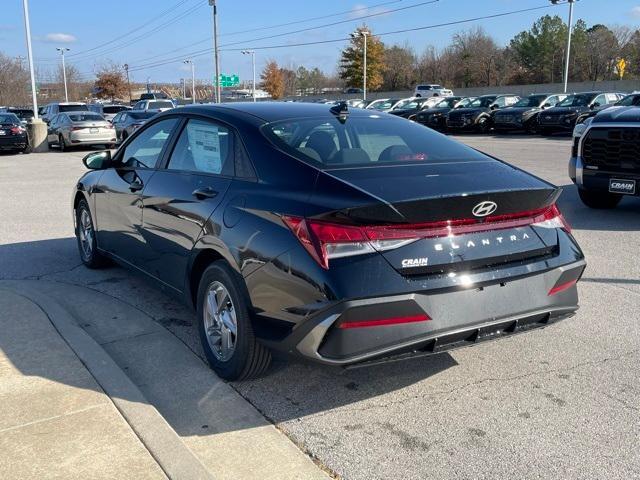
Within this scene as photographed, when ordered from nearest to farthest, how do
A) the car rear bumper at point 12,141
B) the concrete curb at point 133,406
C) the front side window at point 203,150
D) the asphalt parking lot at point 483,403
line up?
1. the concrete curb at point 133,406
2. the asphalt parking lot at point 483,403
3. the front side window at point 203,150
4. the car rear bumper at point 12,141

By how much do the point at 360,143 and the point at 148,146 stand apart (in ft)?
6.43

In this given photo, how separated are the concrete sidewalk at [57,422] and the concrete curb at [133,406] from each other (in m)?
0.04

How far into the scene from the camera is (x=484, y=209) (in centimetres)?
331

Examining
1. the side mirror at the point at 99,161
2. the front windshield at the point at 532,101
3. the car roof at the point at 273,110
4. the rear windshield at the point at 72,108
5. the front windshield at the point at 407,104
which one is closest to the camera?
the car roof at the point at 273,110

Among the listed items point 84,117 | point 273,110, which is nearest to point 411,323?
point 273,110

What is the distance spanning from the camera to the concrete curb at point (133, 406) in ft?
9.33

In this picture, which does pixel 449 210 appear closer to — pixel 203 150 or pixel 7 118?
pixel 203 150

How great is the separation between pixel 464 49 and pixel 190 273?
3306 inches

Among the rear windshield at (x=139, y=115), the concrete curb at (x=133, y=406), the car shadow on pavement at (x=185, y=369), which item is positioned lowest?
the car shadow on pavement at (x=185, y=369)

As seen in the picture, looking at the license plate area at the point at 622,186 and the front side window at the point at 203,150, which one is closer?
the front side window at the point at 203,150

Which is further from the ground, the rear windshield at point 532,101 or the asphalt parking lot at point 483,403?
the rear windshield at point 532,101

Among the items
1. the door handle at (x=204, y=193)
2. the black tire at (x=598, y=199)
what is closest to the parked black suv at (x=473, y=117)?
the black tire at (x=598, y=199)

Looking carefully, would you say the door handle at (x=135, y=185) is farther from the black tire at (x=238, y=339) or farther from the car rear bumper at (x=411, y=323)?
the car rear bumper at (x=411, y=323)

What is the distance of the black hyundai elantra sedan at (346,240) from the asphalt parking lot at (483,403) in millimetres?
388
